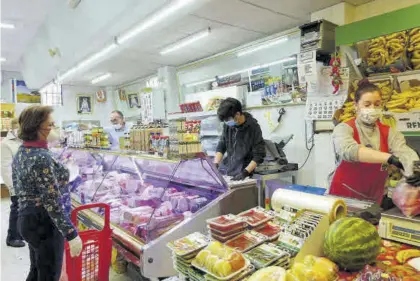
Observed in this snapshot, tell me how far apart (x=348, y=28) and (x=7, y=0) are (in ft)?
20.4

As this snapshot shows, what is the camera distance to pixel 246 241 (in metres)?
1.50

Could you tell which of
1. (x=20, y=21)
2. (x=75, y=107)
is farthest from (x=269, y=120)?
(x=75, y=107)

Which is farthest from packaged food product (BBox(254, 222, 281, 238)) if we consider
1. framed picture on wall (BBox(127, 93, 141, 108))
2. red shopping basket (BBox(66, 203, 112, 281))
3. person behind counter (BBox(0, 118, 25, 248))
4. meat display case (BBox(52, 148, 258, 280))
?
framed picture on wall (BBox(127, 93, 141, 108))

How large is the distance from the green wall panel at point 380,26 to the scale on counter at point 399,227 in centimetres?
238

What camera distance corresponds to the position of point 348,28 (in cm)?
357

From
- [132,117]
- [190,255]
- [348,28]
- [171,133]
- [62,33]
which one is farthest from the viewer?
[132,117]

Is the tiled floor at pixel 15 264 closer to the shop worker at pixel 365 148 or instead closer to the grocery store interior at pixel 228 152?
the grocery store interior at pixel 228 152

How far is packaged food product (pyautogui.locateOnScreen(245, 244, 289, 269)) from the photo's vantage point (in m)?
1.28

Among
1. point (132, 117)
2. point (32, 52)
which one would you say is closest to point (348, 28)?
point (132, 117)

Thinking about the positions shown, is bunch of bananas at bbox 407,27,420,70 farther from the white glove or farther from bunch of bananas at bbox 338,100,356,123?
the white glove

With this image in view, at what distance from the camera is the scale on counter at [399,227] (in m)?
1.44

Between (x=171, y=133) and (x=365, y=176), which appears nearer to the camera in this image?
(x=365, y=176)

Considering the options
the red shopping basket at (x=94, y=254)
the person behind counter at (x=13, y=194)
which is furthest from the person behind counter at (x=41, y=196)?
the person behind counter at (x=13, y=194)

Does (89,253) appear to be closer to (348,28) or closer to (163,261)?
(163,261)
